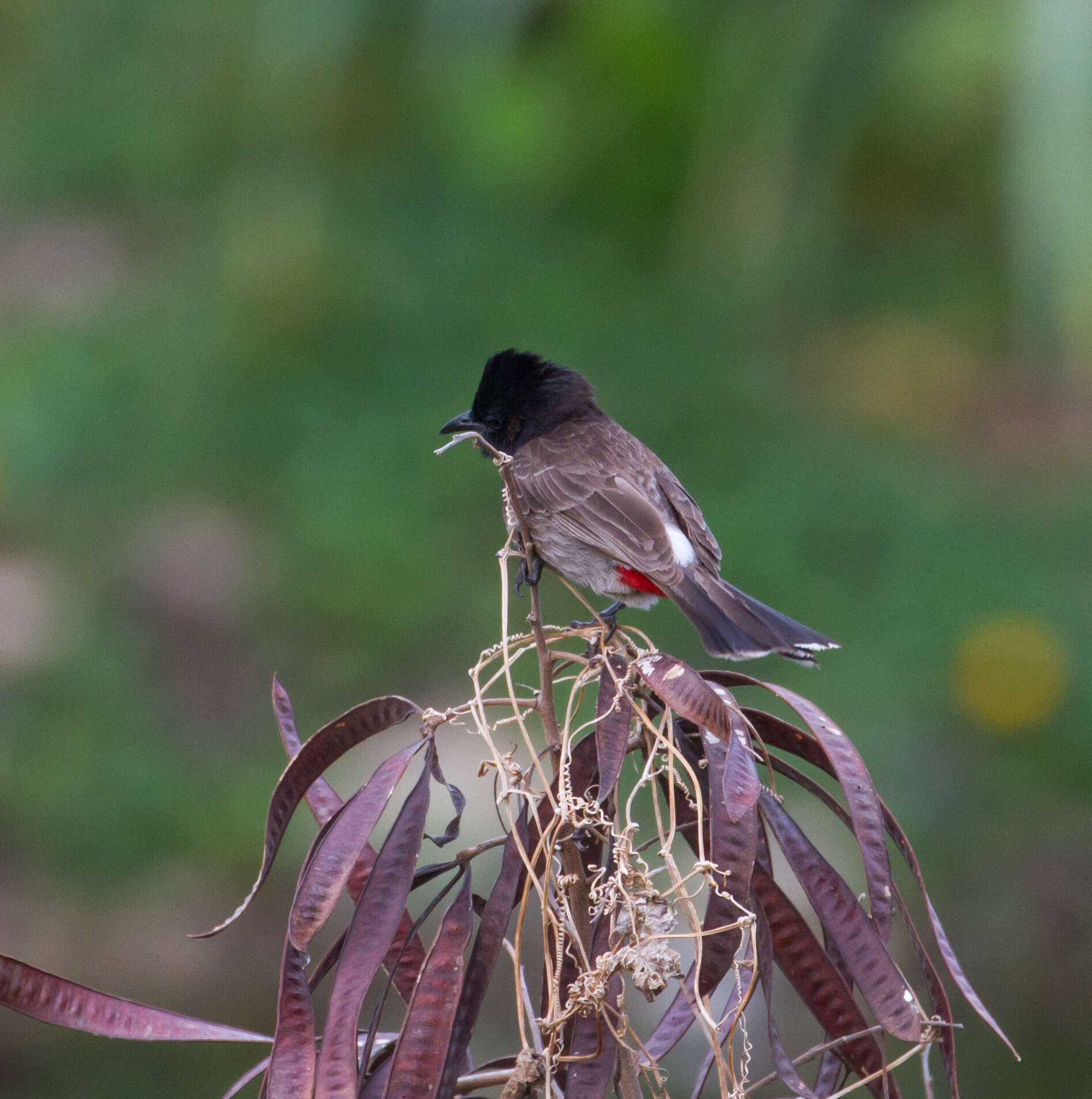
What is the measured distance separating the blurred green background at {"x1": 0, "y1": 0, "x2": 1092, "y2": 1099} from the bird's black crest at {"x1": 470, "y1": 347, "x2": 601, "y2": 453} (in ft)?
3.56

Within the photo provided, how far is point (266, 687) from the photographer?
602cm

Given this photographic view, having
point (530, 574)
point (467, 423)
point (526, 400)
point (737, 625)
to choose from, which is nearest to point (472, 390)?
point (526, 400)

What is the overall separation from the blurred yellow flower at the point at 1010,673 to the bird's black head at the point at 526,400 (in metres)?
2.84

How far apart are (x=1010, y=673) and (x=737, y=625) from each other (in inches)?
134

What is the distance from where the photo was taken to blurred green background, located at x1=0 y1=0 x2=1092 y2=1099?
4.81 meters

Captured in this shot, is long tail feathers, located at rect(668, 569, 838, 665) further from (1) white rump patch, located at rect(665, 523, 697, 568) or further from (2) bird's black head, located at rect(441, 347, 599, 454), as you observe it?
(2) bird's black head, located at rect(441, 347, 599, 454)

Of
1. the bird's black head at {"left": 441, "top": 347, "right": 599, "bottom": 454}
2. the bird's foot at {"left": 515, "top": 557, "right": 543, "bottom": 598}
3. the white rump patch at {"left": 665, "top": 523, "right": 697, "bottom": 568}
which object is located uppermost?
the bird's black head at {"left": 441, "top": 347, "right": 599, "bottom": 454}

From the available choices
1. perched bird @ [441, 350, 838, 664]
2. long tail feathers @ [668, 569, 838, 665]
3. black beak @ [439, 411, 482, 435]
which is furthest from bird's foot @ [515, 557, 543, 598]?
black beak @ [439, 411, 482, 435]

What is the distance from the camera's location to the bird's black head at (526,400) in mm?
3348

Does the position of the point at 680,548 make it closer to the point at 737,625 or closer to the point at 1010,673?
the point at 737,625

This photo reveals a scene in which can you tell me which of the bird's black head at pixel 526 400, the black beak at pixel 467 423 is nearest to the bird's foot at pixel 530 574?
the black beak at pixel 467 423

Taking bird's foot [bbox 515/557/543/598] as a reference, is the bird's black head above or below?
above

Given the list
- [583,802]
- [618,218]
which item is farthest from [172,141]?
[583,802]

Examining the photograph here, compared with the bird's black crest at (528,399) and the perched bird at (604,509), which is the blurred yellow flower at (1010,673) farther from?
the bird's black crest at (528,399)
